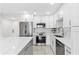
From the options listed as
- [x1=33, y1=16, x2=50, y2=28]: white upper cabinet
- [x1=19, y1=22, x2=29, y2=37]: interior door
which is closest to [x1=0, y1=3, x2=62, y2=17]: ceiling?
[x1=19, y1=22, x2=29, y2=37]: interior door

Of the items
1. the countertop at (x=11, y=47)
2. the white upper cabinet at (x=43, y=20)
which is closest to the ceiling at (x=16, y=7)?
the countertop at (x=11, y=47)

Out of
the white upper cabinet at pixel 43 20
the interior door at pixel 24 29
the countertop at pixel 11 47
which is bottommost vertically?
the countertop at pixel 11 47

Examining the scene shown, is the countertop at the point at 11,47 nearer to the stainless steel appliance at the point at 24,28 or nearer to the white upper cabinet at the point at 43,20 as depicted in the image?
the stainless steel appliance at the point at 24,28

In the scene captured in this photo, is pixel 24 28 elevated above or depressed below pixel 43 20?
below

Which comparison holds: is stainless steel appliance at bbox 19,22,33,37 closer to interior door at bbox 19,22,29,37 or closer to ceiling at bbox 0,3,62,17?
interior door at bbox 19,22,29,37

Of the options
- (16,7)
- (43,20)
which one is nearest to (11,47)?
(16,7)

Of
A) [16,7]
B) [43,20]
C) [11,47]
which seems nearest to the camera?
[11,47]

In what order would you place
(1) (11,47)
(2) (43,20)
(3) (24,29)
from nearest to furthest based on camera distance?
(1) (11,47)
(3) (24,29)
(2) (43,20)

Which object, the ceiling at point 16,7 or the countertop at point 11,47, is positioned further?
the ceiling at point 16,7

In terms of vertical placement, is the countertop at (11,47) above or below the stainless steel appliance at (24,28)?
below

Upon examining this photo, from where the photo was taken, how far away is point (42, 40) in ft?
15.9

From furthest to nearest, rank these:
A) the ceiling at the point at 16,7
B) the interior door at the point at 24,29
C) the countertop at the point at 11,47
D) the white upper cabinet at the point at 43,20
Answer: the white upper cabinet at the point at 43,20 → the interior door at the point at 24,29 → the ceiling at the point at 16,7 → the countertop at the point at 11,47

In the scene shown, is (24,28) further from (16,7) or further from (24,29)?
(16,7)
